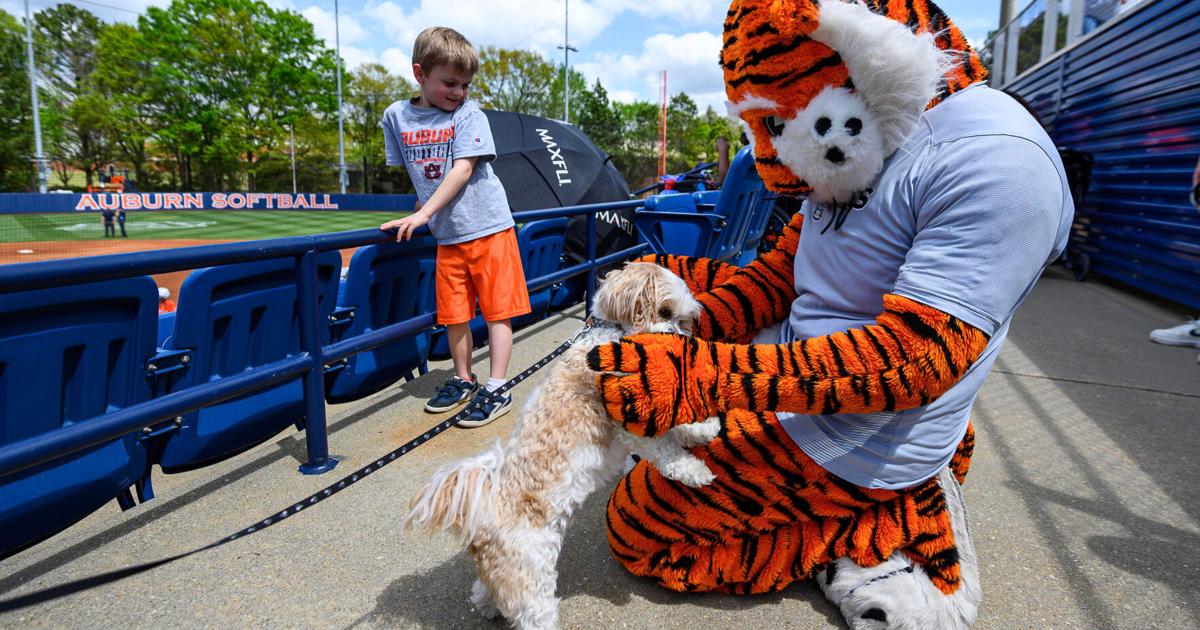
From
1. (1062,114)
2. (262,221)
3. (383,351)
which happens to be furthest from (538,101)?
(383,351)

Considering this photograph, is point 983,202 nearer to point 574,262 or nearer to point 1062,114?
point 574,262

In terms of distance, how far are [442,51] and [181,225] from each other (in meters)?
28.9

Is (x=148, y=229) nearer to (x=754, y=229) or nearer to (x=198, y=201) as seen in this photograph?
(x=198, y=201)

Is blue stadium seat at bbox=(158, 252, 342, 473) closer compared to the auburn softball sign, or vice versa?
blue stadium seat at bbox=(158, 252, 342, 473)

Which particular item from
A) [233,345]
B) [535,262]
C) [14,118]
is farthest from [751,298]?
[14,118]

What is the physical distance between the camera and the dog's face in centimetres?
178

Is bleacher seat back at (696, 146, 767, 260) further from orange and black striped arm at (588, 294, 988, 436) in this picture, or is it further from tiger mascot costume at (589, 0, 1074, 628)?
orange and black striped arm at (588, 294, 988, 436)

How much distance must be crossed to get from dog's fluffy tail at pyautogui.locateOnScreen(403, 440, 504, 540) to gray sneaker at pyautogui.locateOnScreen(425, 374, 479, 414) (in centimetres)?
188

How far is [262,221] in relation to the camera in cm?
2869

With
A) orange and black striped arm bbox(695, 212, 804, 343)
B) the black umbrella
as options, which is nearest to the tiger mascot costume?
orange and black striped arm bbox(695, 212, 804, 343)

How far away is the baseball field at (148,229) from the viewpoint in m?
19.8

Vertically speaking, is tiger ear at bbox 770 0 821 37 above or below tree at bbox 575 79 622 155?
below

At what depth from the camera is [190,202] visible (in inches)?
1230

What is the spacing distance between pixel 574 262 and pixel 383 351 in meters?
3.22
